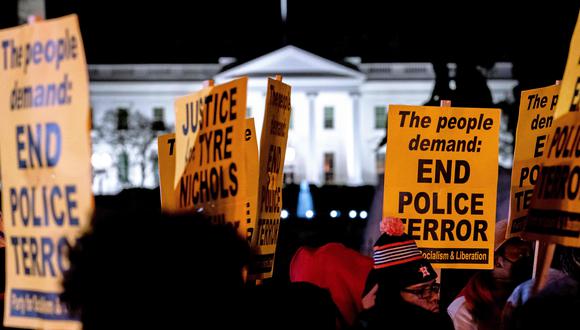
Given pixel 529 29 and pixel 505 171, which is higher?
pixel 529 29

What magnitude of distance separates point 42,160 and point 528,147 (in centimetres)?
312

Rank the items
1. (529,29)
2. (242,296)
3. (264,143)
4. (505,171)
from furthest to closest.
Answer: (529,29) → (505,171) → (264,143) → (242,296)

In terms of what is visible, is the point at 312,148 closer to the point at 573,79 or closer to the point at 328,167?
the point at 328,167

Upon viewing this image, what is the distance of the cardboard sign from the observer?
5.71 metres

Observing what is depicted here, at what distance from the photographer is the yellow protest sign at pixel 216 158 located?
4312 millimetres

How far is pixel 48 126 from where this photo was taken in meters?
3.71

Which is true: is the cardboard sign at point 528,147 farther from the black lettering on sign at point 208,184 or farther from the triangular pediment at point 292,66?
the triangular pediment at point 292,66

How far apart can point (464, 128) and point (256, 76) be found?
57.4m

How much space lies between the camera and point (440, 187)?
5.62m

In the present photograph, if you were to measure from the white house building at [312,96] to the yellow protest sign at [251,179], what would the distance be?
54256 mm

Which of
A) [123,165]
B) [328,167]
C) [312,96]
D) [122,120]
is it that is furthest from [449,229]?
[328,167]

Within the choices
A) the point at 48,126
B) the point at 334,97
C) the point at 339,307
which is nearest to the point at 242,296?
the point at 48,126

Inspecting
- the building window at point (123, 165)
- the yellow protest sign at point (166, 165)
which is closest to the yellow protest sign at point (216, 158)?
the yellow protest sign at point (166, 165)

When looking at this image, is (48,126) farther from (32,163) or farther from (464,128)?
(464,128)
